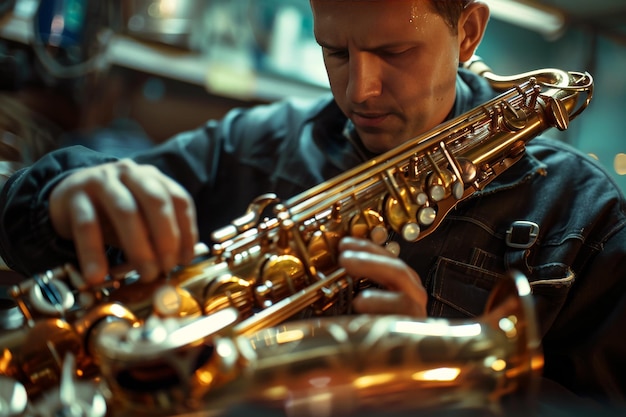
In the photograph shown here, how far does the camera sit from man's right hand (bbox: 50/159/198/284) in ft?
1.84

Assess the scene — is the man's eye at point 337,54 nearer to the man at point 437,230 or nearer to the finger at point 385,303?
the man at point 437,230

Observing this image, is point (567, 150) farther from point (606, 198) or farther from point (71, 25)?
point (71, 25)

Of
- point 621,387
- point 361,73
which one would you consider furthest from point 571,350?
point 361,73

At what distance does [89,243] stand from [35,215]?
0.17 m

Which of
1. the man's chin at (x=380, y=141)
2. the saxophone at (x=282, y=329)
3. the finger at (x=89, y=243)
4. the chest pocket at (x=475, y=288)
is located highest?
the man's chin at (x=380, y=141)

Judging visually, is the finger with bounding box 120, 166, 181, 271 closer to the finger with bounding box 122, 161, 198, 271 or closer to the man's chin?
the finger with bounding box 122, 161, 198, 271

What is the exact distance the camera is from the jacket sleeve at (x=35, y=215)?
0.65 meters

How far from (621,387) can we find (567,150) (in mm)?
338

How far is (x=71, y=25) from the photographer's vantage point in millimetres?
1488

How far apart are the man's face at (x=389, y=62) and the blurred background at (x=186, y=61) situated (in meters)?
0.10

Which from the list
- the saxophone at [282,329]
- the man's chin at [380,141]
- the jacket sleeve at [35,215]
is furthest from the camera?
the man's chin at [380,141]

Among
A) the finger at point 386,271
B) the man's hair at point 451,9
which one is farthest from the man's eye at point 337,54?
the finger at point 386,271

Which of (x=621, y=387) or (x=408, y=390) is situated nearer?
(x=408, y=390)

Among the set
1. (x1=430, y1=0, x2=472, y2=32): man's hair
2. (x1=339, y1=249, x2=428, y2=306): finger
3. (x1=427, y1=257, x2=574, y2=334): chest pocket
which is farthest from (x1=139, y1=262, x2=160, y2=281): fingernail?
(x1=430, y1=0, x2=472, y2=32): man's hair
